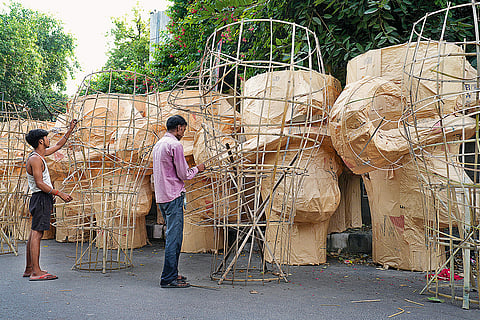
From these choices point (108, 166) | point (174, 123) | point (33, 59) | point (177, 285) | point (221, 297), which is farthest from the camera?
point (33, 59)

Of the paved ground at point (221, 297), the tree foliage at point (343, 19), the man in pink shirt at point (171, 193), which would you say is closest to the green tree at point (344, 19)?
the tree foliage at point (343, 19)

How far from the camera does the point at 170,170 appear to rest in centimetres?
389

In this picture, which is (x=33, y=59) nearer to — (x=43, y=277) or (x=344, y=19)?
(x=344, y=19)

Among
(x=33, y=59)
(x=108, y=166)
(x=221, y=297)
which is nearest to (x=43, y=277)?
(x=221, y=297)

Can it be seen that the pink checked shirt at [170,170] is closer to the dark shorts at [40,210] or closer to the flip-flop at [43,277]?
the dark shorts at [40,210]

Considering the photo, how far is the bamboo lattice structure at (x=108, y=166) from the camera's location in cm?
465

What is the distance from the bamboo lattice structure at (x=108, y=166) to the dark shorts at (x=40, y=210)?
266 millimetres

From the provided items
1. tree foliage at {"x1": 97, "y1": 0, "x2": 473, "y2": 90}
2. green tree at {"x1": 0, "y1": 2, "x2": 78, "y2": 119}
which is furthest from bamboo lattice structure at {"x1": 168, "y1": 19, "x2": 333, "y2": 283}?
green tree at {"x1": 0, "y1": 2, "x2": 78, "y2": 119}

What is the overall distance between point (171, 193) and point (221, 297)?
954 mm

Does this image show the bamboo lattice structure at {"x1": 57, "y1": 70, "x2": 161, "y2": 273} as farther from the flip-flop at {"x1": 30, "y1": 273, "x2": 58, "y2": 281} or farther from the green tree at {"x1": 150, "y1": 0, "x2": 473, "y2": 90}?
the green tree at {"x1": 150, "y1": 0, "x2": 473, "y2": 90}

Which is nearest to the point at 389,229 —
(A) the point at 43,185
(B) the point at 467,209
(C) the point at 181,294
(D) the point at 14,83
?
(B) the point at 467,209

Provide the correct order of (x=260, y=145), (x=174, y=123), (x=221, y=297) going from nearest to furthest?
(x=221, y=297) → (x=174, y=123) → (x=260, y=145)

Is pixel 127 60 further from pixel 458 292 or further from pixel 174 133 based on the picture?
pixel 458 292

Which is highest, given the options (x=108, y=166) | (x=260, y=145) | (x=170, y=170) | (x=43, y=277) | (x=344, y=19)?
(x=344, y=19)
